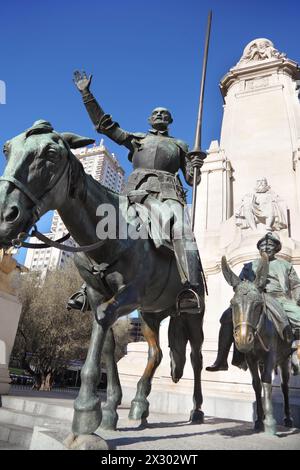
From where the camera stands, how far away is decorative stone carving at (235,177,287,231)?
12203 mm

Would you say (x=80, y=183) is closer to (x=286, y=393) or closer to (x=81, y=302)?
(x=81, y=302)

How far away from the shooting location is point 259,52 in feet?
65.0

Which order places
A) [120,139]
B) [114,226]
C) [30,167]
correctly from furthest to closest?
[120,139] < [114,226] < [30,167]

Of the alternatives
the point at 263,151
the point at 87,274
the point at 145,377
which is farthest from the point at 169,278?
the point at 263,151

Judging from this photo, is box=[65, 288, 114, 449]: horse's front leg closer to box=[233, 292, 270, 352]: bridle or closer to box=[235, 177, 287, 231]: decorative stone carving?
box=[233, 292, 270, 352]: bridle

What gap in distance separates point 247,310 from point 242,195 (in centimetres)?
1185

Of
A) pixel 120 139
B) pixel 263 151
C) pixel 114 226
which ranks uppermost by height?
pixel 263 151

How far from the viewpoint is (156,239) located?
3.98 metres

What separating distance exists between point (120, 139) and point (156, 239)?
5.97 ft

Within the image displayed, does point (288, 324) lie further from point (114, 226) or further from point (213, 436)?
point (114, 226)

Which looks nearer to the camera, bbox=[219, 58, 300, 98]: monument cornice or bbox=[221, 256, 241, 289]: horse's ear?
bbox=[221, 256, 241, 289]: horse's ear

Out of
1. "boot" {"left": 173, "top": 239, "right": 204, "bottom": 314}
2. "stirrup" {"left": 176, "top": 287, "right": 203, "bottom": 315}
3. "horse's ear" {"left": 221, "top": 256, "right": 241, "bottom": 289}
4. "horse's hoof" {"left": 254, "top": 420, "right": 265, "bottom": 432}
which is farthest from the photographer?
"horse's ear" {"left": 221, "top": 256, "right": 241, "bottom": 289}

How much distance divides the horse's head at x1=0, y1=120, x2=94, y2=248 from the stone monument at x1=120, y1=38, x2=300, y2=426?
6.67m

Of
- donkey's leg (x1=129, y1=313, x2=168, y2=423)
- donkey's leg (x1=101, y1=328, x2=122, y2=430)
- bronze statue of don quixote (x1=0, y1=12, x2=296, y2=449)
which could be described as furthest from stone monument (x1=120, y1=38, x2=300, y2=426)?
donkey's leg (x1=101, y1=328, x2=122, y2=430)
